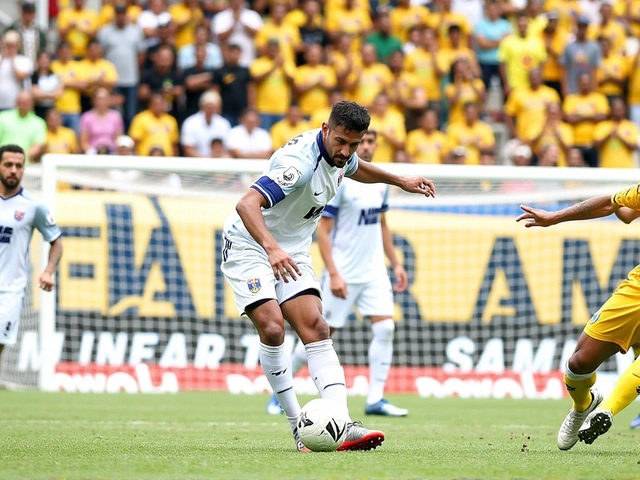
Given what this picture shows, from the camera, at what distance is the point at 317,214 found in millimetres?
7469

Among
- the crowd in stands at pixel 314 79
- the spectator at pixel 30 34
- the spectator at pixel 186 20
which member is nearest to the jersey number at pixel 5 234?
the crowd in stands at pixel 314 79

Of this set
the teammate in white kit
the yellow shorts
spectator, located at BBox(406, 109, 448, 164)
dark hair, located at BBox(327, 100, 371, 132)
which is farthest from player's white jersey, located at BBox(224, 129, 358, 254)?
spectator, located at BBox(406, 109, 448, 164)

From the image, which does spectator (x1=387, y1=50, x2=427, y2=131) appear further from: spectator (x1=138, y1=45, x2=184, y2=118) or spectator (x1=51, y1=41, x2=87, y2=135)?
spectator (x1=51, y1=41, x2=87, y2=135)

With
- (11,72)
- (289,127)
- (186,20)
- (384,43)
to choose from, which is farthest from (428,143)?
(11,72)

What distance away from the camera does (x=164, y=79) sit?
18.2 meters

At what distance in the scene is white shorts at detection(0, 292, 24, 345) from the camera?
9969mm

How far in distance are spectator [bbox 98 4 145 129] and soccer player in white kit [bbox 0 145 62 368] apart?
8.06 meters

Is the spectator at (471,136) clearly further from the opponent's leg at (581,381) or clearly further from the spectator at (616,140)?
the opponent's leg at (581,381)

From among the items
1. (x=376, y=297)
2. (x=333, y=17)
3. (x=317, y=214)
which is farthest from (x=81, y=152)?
(x=317, y=214)

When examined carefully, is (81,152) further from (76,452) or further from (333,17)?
(76,452)

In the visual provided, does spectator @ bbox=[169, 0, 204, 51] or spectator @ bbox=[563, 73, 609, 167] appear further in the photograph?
spectator @ bbox=[169, 0, 204, 51]

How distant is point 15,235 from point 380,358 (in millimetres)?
3801

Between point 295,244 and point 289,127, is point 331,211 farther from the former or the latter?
point 289,127

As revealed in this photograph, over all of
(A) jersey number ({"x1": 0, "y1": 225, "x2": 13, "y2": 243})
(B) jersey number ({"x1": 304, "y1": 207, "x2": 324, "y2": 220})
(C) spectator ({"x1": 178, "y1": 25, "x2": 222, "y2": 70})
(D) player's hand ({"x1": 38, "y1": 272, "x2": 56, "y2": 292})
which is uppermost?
(C) spectator ({"x1": 178, "y1": 25, "x2": 222, "y2": 70})
